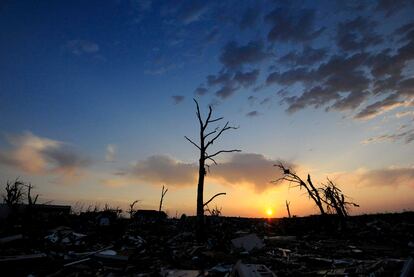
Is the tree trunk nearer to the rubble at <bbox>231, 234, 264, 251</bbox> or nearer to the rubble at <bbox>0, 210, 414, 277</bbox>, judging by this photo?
the rubble at <bbox>0, 210, 414, 277</bbox>

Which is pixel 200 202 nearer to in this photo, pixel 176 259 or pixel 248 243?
pixel 248 243

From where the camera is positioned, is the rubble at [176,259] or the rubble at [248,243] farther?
the rubble at [248,243]

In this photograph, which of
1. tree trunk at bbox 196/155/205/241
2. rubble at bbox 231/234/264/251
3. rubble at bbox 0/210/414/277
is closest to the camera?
rubble at bbox 0/210/414/277

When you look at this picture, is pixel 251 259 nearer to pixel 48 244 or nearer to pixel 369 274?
pixel 369 274

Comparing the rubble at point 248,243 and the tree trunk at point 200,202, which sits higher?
the tree trunk at point 200,202

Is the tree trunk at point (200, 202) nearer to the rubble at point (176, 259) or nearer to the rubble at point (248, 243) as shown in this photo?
the rubble at point (176, 259)

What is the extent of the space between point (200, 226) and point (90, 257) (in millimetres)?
6799

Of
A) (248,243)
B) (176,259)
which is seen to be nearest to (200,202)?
(248,243)

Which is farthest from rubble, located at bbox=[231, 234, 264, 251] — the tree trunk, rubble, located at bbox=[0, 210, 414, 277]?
the tree trunk

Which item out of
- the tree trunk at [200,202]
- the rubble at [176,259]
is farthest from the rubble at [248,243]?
the tree trunk at [200,202]

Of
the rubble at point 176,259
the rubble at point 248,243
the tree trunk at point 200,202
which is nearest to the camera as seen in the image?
the rubble at point 176,259

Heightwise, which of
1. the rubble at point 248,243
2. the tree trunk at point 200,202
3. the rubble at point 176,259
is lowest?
the rubble at point 176,259

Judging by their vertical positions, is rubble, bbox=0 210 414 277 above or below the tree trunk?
below

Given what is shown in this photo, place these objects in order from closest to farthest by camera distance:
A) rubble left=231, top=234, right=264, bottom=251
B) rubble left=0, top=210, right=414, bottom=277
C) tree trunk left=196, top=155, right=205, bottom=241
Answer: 1. rubble left=0, top=210, right=414, bottom=277
2. rubble left=231, top=234, right=264, bottom=251
3. tree trunk left=196, top=155, right=205, bottom=241
